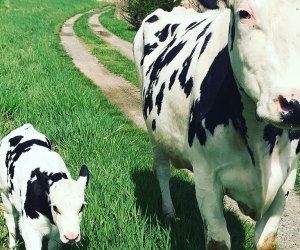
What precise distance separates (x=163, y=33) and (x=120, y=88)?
6.49 metres

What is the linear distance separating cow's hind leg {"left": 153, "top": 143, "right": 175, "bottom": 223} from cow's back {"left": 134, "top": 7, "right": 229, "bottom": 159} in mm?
641

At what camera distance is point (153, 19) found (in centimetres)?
481

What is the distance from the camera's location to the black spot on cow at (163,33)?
4500 mm

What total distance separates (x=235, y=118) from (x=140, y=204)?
5.78ft

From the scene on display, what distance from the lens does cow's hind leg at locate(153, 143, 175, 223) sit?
4305mm

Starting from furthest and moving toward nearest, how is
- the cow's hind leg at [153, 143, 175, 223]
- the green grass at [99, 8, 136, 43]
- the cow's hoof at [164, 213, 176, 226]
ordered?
the green grass at [99, 8, 136, 43]
the cow's hind leg at [153, 143, 175, 223]
the cow's hoof at [164, 213, 176, 226]

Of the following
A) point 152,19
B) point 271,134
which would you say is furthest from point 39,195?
point 152,19

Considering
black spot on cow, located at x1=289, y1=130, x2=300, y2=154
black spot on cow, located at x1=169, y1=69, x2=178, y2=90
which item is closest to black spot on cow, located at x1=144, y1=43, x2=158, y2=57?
black spot on cow, located at x1=169, y1=69, x2=178, y2=90

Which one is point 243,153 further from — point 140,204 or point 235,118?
point 140,204

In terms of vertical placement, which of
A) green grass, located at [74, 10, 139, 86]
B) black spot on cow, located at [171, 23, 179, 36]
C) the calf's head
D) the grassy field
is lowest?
green grass, located at [74, 10, 139, 86]

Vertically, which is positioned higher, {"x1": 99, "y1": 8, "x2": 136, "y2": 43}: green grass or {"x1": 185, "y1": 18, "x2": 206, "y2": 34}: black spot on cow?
{"x1": 185, "y1": 18, "x2": 206, "y2": 34}: black spot on cow

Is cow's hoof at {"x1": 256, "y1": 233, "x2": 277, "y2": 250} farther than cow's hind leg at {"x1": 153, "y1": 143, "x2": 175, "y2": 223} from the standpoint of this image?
No

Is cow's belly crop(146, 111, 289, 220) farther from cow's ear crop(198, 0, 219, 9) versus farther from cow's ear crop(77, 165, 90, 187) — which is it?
cow's ear crop(77, 165, 90, 187)

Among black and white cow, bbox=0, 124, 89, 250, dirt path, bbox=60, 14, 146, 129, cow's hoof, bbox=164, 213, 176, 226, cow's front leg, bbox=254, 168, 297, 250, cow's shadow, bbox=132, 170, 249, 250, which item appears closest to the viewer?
cow's front leg, bbox=254, 168, 297, 250
